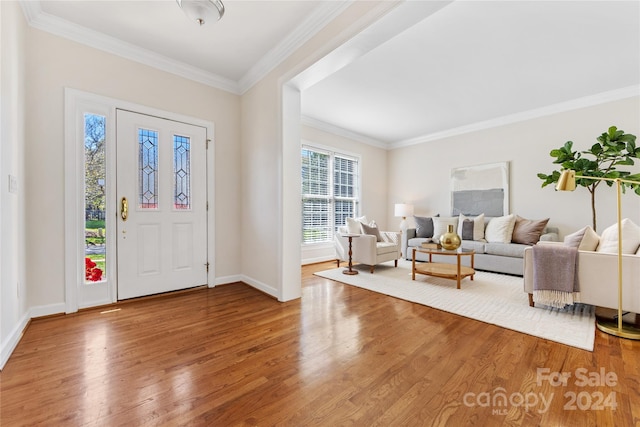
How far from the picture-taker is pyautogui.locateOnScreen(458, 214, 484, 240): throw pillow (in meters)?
4.83

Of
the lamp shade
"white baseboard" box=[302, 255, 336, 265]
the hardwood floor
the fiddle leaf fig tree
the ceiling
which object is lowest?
the hardwood floor

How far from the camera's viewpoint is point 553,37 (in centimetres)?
273

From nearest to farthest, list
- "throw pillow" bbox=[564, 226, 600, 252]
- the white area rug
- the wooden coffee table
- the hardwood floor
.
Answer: the hardwood floor < the white area rug < "throw pillow" bbox=[564, 226, 600, 252] < the wooden coffee table

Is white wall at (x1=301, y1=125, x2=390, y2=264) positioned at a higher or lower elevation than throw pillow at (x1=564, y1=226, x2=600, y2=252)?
higher

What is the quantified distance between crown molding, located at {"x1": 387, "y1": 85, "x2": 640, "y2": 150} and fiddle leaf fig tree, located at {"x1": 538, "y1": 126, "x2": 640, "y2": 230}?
540mm

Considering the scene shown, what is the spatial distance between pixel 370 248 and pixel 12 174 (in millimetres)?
4062

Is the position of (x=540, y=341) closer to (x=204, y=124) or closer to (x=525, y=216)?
(x=525, y=216)

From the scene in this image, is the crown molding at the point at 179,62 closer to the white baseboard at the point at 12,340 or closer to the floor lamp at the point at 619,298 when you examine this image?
the floor lamp at the point at 619,298

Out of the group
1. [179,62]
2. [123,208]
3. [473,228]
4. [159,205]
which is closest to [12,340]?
[123,208]

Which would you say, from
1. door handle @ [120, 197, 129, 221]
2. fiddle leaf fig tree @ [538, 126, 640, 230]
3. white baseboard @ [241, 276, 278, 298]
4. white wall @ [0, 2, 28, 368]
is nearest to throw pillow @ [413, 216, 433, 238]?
fiddle leaf fig tree @ [538, 126, 640, 230]

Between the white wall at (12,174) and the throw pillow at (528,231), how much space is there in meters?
5.97

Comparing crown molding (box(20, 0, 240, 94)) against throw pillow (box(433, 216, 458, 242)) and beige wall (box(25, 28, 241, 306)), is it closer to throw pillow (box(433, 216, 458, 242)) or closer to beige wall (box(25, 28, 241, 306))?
beige wall (box(25, 28, 241, 306))

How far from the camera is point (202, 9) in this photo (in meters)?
2.13

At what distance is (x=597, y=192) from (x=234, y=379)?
560 cm
